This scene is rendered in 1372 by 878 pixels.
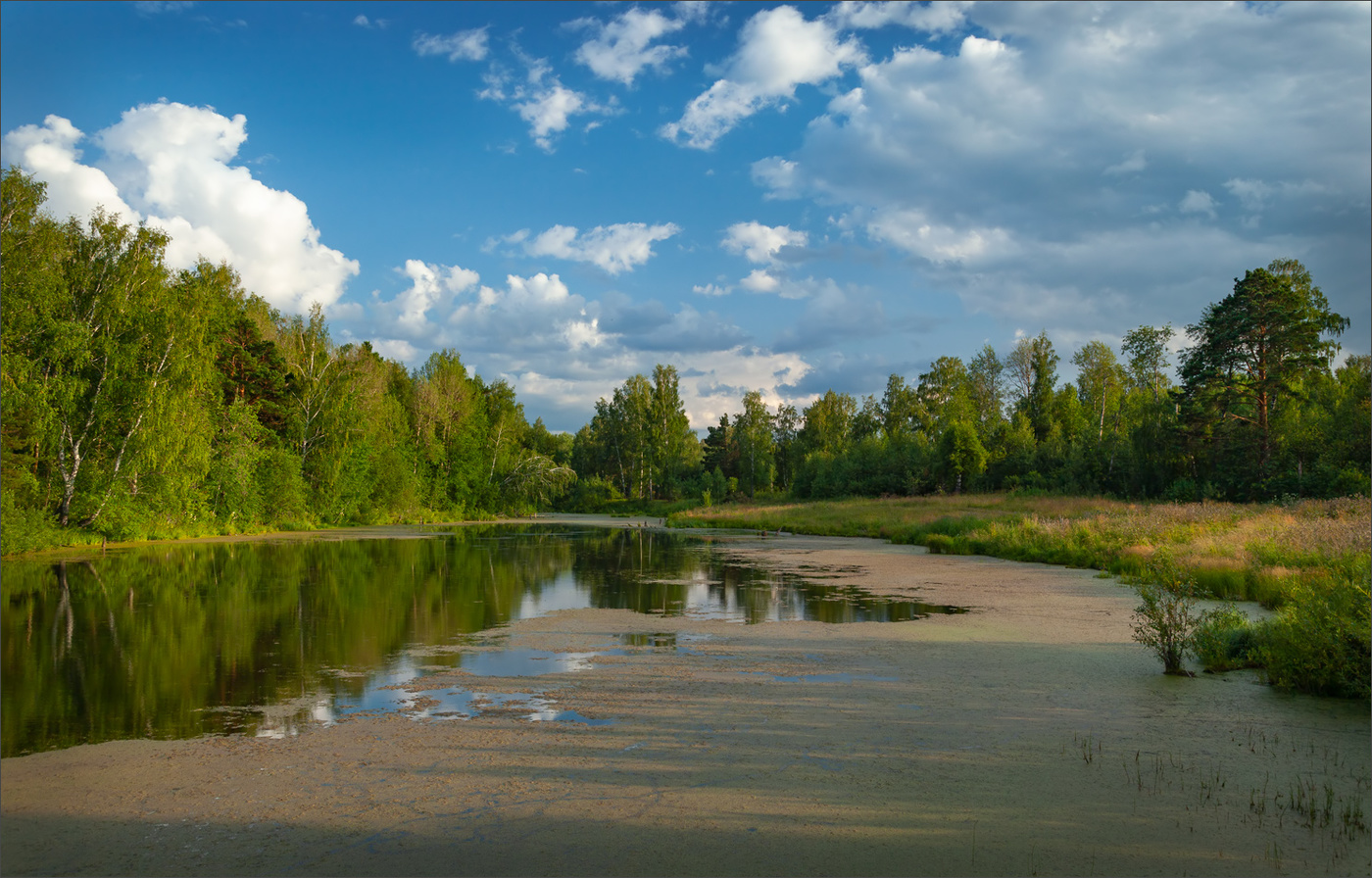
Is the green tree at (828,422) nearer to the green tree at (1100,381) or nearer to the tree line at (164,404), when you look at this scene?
the green tree at (1100,381)

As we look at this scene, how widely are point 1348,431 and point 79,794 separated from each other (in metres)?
39.6

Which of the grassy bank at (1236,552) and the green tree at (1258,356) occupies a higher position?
the green tree at (1258,356)

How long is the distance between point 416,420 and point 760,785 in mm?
56475

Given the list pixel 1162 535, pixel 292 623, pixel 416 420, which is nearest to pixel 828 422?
pixel 416 420

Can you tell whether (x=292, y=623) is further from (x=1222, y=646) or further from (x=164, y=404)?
(x=164, y=404)

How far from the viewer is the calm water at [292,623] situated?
23.6 ft

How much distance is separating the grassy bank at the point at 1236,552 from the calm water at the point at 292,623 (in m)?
5.37

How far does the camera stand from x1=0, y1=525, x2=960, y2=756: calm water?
23.6 feet

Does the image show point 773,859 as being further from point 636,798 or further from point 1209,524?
point 1209,524

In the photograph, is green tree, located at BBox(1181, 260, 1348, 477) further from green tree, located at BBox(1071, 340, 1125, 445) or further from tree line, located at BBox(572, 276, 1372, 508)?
green tree, located at BBox(1071, 340, 1125, 445)

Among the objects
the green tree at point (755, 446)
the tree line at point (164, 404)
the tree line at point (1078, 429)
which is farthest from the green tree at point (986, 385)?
the tree line at point (164, 404)

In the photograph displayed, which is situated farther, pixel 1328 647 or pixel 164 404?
pixel 164 404

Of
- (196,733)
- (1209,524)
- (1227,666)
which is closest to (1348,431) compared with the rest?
(1209,524)

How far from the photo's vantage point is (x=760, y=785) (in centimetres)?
505
